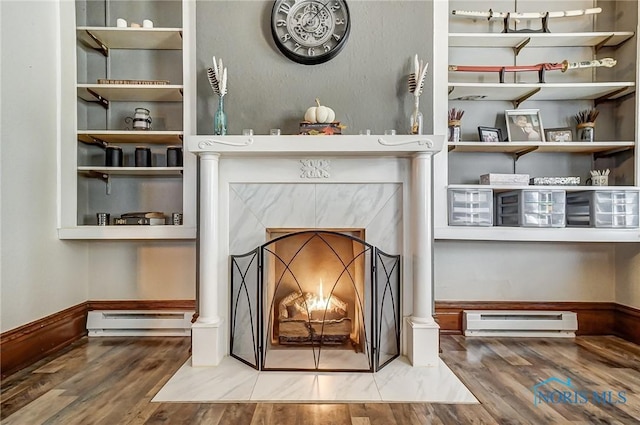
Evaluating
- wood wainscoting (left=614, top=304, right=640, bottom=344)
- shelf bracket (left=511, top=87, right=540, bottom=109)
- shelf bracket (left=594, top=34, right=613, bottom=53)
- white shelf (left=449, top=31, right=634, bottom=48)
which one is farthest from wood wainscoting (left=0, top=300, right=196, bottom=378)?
shelf bracket (left=594, top=34, right=613, bottom=53)

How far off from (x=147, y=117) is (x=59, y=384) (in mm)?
1756

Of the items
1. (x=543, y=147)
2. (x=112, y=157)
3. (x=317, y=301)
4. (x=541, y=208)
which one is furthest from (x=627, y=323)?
(x=112, y=157)

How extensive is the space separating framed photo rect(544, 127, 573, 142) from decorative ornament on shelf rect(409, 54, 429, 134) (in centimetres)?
112

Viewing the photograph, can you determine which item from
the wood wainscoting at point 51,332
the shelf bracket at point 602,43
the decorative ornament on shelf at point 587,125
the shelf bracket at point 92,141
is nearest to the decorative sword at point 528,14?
the shelf bracket at point 602,43

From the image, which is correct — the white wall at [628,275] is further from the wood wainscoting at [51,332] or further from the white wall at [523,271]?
the wood wainscoting at [51,332]

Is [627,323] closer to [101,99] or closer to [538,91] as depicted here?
[538,91]

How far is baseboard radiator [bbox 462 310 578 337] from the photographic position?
9.11ft

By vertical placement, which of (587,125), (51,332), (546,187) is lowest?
(51,332)

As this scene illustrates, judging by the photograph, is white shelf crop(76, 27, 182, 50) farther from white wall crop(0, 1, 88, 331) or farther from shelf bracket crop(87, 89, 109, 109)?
shelf bracket crop(87, 89, 109, 109)

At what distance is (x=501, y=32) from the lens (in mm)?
2840

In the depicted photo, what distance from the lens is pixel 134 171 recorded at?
2.68 meters

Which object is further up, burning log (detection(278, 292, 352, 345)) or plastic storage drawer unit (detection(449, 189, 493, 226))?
plastic storage drawer unit (detection(449, 189, 493, 226))

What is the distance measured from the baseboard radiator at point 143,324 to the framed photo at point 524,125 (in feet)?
9.15

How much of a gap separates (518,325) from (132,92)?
3319 mm
